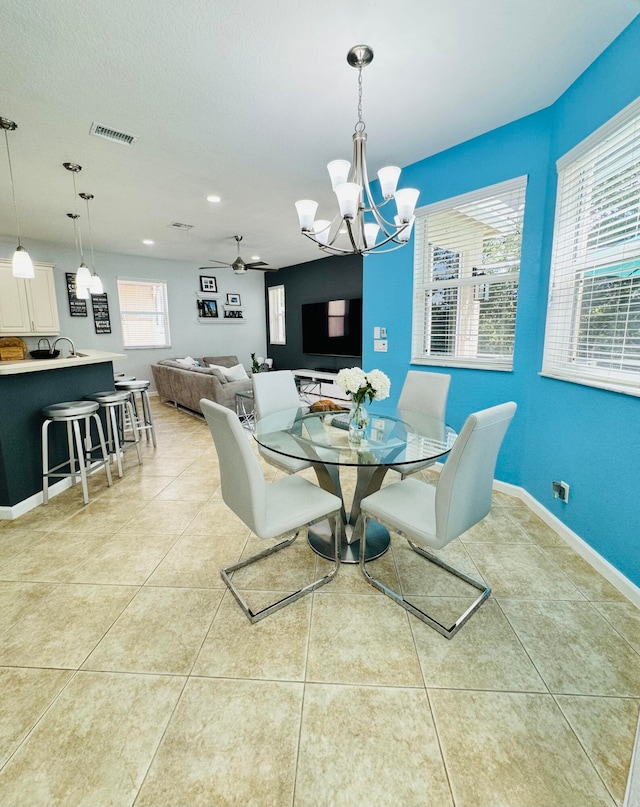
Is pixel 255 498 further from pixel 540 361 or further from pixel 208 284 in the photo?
pixel 208 284

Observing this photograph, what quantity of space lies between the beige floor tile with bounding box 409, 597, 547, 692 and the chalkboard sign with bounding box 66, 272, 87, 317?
716 cm

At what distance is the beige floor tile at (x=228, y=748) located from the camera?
1002mm

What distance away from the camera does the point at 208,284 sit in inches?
308

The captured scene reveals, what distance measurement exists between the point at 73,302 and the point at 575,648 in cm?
777

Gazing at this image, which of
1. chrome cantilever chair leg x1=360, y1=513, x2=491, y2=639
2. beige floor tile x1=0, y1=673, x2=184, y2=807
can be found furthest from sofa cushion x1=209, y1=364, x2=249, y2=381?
beige floor tile x1=0, y1=673, x2=184, y2=807

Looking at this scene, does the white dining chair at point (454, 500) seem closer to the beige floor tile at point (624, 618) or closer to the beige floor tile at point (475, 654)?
the beige floor tile at point (475, 654)

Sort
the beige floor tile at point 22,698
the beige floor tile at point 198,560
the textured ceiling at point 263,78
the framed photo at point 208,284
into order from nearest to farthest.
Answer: the beige floor tile at point 22,698
the textured ceiling at point 263,78
the beige floor tile at point 198,560
the framed photo at point 208,284

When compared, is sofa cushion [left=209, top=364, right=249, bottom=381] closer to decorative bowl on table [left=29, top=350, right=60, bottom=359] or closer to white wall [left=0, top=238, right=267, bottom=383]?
decorative bowl on table [left=29, top=350, right=60, bottom=359]

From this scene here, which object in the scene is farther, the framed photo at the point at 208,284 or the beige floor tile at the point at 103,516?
the framed photo at the point at 208,284

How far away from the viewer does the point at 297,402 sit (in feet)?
9.93


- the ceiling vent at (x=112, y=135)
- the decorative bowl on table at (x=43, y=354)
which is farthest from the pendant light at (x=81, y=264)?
the ceiling vent at (x=112, y=135)

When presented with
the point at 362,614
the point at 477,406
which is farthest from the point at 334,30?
the point at 362,614

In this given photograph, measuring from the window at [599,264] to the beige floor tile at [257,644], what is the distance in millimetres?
1932

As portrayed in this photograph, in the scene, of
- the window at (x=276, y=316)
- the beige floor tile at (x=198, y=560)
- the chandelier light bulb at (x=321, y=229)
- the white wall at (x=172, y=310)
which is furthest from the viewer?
the window at (x=276, y=316)
